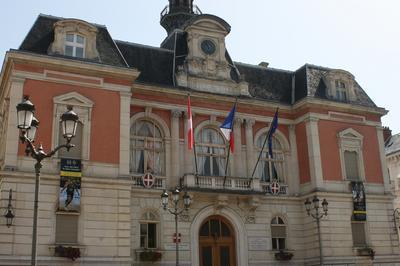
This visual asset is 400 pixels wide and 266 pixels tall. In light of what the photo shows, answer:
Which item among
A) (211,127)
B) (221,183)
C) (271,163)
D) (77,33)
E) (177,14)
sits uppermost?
(177,14)

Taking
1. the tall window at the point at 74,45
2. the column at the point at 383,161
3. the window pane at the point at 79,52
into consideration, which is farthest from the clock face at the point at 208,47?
the column at the point at 383,161

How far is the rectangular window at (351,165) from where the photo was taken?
29469 millimetres

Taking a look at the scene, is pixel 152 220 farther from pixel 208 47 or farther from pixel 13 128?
pixel 208 47

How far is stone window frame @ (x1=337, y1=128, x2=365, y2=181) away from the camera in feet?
96.7

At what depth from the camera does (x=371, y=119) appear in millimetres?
31156

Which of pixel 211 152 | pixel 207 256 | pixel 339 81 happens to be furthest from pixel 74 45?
pixel 339 81

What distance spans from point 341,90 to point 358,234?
836 cm

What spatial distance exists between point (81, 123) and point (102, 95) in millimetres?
1655

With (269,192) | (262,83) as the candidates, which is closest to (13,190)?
(269,192)

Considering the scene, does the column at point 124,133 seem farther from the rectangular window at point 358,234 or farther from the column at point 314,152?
the rectangular window at point 358,234

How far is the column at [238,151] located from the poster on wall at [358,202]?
607 cm

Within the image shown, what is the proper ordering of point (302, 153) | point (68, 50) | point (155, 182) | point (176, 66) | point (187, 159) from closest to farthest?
point (68, 50) < point (155, 182) < point (187, 159) < point (176, 66) < point (302, 153)

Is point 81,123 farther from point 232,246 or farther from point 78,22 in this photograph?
point 232,246

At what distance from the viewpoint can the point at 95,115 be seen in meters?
23.7
